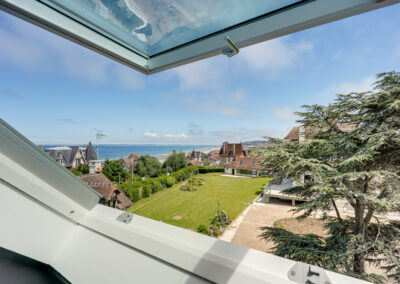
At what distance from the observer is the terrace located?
371mm

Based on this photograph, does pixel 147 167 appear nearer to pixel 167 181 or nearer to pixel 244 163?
pixel 167 181

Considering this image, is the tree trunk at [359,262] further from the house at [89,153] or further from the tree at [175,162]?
the tree at [175,162]

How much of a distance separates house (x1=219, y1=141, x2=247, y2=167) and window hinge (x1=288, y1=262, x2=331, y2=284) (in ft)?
47.7

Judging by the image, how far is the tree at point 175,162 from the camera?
1370 cm

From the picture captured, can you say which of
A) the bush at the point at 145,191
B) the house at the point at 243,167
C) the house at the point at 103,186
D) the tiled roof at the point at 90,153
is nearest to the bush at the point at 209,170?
the house at the point at 243,167

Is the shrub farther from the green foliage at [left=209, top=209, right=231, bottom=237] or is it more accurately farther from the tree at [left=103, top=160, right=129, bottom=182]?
the green foliage at [left=209, top=209, right=231, bottom=237]

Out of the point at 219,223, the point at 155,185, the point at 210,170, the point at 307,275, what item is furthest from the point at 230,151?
the point at 307,275

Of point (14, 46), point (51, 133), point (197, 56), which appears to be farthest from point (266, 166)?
point (51, 133)

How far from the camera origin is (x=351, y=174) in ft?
6.88

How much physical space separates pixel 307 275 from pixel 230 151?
1515 cm

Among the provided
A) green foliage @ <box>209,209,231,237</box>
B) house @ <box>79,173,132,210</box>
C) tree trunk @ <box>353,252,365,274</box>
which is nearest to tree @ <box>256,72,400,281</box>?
tree trunk @ <box>353,252,365,274</box>

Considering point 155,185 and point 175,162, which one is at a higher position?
point 175,162

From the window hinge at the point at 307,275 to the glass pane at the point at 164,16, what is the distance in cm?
64

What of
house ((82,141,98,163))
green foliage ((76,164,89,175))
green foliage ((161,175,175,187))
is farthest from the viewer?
green foliage ((161,175,175,187))
